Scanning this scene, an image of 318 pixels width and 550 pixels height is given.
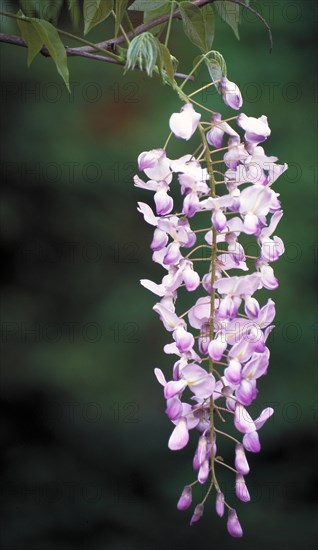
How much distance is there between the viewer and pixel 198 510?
0.86 metres

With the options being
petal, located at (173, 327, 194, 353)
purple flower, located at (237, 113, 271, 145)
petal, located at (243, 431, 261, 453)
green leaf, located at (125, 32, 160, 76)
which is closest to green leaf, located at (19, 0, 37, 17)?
green leaf, located at (125, 32, 160, 76)

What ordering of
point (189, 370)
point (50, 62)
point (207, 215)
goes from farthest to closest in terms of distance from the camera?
point (50, 62), point (207, 215), point (189, 370)

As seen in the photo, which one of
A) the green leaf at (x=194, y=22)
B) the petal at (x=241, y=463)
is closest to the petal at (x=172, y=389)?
the petal at (x=241, y=463)

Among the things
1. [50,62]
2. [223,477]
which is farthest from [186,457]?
[50,62]

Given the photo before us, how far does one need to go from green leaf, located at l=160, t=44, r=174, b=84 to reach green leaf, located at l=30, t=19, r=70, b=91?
0.09 meters

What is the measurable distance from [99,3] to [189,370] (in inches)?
14.0

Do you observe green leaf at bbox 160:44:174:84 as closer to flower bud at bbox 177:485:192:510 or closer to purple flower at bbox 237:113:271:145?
purple flower at bbox 237:113:271:145

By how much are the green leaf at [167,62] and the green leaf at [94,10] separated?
0.27 ft

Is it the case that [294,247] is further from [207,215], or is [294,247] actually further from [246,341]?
[246,341]

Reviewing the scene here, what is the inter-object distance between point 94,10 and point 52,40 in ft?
0.21

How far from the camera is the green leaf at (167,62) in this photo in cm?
81

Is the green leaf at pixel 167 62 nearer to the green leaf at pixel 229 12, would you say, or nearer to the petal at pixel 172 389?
the green leaf at pixel 229 12

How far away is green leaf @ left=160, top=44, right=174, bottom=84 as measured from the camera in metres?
0.81

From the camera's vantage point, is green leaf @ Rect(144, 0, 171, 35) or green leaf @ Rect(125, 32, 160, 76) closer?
green leaf @ Rect(125, 32, 160, 76)
